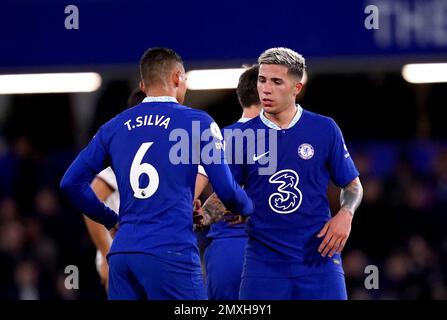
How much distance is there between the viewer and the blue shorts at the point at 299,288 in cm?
553

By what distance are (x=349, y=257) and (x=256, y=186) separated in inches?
190

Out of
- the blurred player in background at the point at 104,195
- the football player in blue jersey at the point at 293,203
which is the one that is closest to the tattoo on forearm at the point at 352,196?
the football player in blue jersey at the point at 293,203

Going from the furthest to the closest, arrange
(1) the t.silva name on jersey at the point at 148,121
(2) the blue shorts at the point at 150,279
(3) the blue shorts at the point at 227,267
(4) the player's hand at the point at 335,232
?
(3) the blue shorts at the point at 227,267 < (4) the player's hand at the point at 335,232 < (1) the t.silva name on jersey at the point at 148,121 < (2) the blue shorts at the point at 150,279

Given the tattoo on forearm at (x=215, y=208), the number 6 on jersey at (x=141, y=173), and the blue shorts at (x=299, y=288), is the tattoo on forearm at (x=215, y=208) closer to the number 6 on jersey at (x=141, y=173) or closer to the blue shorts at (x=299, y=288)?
→ the blue shorts at (x=299, y=288)

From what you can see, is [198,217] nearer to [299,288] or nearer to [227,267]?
[299,288]

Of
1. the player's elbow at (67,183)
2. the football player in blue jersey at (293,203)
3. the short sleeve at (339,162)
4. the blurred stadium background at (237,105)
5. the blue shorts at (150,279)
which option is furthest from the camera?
the blurred stadium background at (237,105)

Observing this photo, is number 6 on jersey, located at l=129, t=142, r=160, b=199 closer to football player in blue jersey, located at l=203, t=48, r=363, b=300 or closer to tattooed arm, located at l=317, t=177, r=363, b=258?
football player in blue jersey, located at l=203, t=48, r=363, b=300

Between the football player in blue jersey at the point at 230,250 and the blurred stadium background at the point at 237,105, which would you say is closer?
the football player in blue jersey at the point at 230,250

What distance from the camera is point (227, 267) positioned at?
628cm

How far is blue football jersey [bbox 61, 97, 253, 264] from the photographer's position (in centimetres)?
512

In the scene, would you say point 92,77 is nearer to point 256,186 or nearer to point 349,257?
point 349,257

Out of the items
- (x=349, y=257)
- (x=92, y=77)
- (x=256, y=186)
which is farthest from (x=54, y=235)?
(x=256, y=186)

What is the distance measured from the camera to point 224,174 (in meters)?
5.12

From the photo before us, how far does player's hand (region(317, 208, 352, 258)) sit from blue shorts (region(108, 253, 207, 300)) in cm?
72
